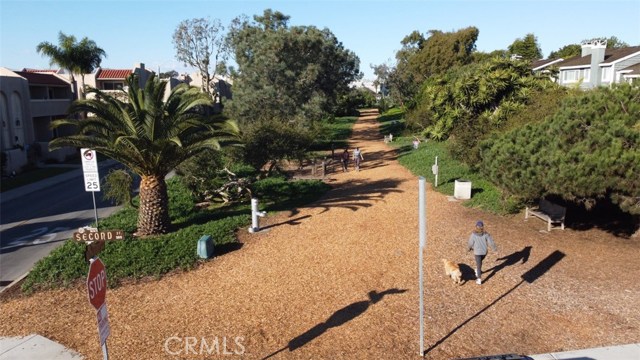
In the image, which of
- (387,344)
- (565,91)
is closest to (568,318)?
(387,344)

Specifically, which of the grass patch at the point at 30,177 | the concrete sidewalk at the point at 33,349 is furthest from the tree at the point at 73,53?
the concrete sidewalk at the point at 33,349

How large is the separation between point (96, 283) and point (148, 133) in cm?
843

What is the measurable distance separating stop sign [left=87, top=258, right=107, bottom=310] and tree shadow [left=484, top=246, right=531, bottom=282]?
800 cm

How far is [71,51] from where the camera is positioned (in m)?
41.2

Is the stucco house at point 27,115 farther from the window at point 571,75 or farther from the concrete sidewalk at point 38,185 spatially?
the window at point 571,75

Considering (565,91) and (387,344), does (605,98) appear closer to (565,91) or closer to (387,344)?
(565,91)

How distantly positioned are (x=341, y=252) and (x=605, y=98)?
7701mm

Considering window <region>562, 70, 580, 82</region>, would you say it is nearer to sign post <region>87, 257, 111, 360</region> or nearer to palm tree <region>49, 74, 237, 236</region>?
palm tree <region>49, 74, 237, 236</region>

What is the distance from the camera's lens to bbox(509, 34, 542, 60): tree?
→ 8062 centimetres

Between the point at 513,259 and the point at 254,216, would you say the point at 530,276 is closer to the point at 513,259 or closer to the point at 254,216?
the point at 513,259

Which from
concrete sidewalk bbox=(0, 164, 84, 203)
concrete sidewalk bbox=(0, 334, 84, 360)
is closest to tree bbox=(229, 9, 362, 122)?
concrete sidewalk bbox=(0, 164, 84, 203)

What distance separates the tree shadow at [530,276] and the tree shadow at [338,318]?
5.29 ft

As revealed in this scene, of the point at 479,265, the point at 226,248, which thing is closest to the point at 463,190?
the point at 479,265

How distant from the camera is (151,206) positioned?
46.5ft
